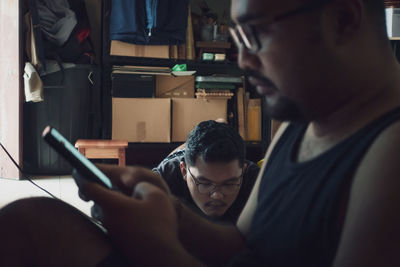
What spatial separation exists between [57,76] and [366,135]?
298cm

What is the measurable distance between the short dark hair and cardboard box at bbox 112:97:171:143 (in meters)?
1.59

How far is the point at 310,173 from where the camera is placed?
0.64 m

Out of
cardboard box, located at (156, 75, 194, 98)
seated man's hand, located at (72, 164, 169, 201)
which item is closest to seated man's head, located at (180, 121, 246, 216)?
seated man's hand, located at (72, 164, 169, 201)

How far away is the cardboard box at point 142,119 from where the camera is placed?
3.14 m

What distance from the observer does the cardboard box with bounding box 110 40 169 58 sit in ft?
10.4

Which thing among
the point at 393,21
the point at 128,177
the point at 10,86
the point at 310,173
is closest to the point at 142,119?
the point at 10,86

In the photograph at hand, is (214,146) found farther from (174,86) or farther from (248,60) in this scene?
(174,86)

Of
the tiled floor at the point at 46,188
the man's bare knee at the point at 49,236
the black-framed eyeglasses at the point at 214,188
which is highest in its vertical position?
the man's bare knee at the point at 49,236

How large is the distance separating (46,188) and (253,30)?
242cm

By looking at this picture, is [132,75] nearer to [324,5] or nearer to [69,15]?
[69,15]

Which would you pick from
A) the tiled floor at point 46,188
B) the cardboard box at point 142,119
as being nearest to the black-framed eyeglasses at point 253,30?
the tiled floor at point 46,188

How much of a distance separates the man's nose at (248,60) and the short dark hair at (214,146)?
0.74m

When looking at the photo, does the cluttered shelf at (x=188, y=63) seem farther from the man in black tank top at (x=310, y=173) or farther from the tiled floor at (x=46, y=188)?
the man in black tank top at (x=310, y=173)

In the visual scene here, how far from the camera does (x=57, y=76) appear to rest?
127 inches
